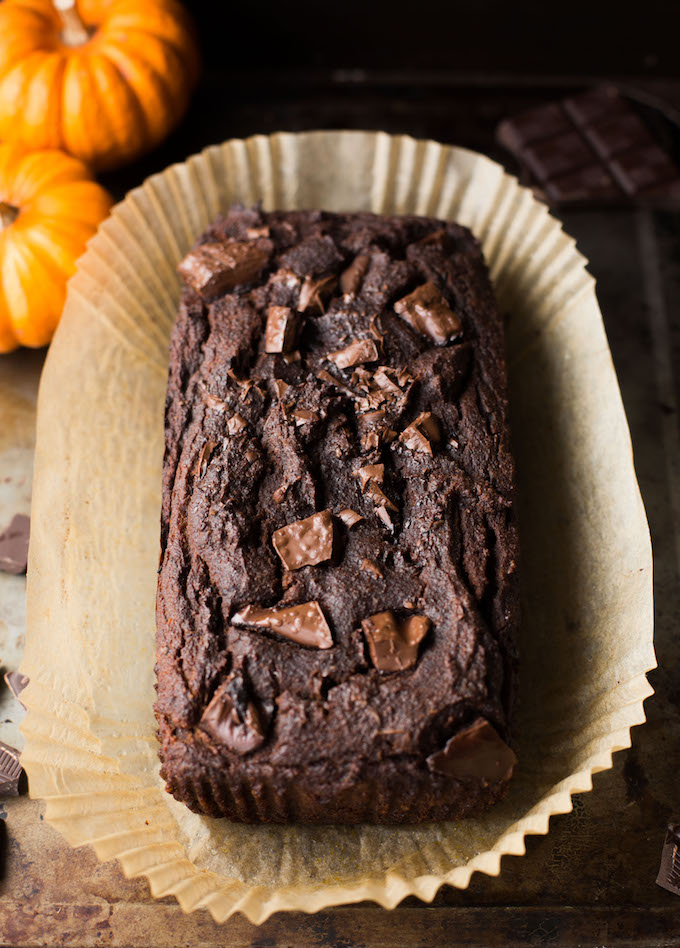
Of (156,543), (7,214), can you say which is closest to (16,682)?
(156,543)

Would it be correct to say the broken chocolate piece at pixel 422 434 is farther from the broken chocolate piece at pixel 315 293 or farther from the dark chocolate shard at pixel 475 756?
Result: the dark chocolate shard at pixel 475 756

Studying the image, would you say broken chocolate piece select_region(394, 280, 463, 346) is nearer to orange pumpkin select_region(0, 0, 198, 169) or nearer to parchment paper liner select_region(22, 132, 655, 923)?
parchment paper liner select_region(22, 132, 655, 923)

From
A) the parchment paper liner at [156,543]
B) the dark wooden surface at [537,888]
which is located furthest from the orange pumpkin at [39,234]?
the dark wooden surface at [537,888]

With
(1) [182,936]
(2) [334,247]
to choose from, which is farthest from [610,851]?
(2) [334,247]

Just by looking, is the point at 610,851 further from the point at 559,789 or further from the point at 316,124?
the point at 316,124

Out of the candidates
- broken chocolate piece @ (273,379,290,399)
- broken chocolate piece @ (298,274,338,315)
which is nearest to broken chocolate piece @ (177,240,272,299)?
broken chocolate piece @ (298,274,338,315)

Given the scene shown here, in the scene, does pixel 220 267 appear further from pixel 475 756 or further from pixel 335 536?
pixel 475 756

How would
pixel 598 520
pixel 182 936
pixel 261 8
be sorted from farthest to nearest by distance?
pixel 261 8 → pixel 598 520 → pixel 182 936
